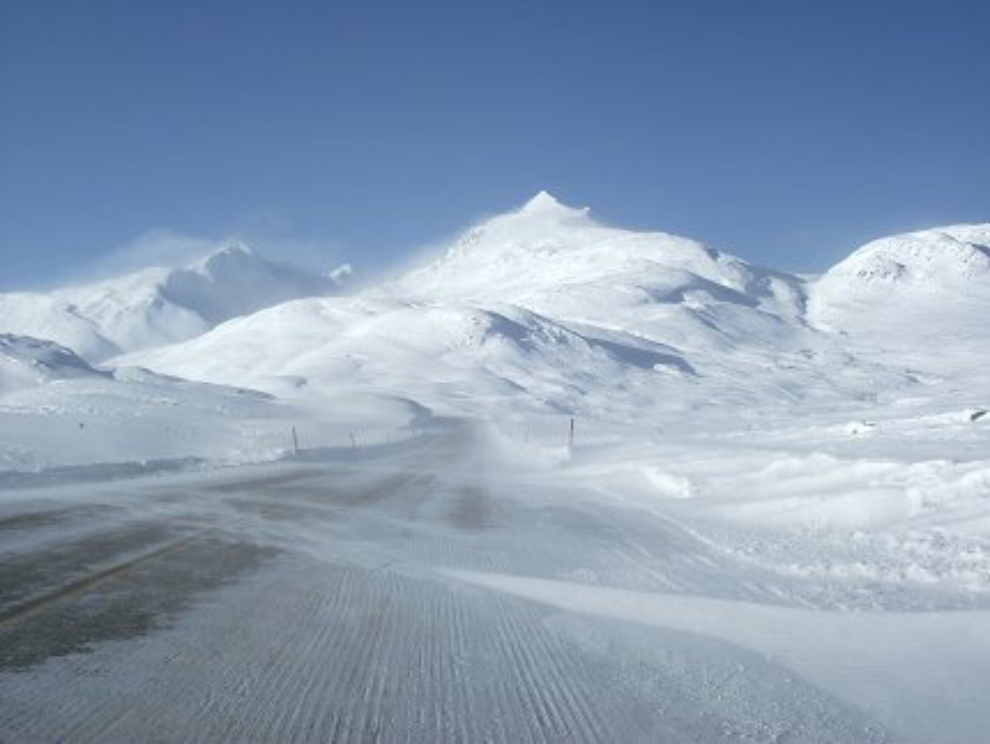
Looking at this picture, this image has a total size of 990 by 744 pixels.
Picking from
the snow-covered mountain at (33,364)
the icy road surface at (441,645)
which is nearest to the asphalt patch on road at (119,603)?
the icy road surface at (441,645)

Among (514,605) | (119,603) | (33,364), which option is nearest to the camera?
(119,603)

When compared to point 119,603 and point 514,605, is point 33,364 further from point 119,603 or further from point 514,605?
point 514,605

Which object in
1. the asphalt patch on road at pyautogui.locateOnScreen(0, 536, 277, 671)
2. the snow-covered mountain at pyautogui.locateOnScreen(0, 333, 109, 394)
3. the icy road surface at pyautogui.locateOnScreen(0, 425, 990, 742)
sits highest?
the snow-covered mountain at pyautogui.locateOnScreen(0, 333, 109, 394)

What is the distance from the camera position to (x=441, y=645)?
703 centimetres

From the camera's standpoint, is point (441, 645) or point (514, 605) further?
point (514, 605)

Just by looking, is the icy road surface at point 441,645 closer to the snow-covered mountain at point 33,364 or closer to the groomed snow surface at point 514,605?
the groomed snow surface at point 514,605

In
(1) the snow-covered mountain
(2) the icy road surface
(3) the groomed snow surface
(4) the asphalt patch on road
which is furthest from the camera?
(1) the snow-covered mountain

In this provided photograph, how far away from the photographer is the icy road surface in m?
5.43

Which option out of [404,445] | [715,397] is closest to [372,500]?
[404,445]

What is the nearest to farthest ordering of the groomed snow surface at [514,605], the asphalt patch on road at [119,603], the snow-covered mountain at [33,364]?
the groomed snow surface at [514,605], the asphalt patch on road at [119,603], the snow-covered mountain at [33,364]

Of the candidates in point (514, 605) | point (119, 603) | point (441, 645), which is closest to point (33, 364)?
point (119, 603)

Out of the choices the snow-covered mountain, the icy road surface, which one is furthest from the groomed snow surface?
the snow-covered mountain

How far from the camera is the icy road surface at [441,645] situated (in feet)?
17.8

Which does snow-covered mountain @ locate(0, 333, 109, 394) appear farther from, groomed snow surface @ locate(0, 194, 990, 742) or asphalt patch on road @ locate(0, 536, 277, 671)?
asphalt patch on road @ locate(0, 536, 277, 671)
